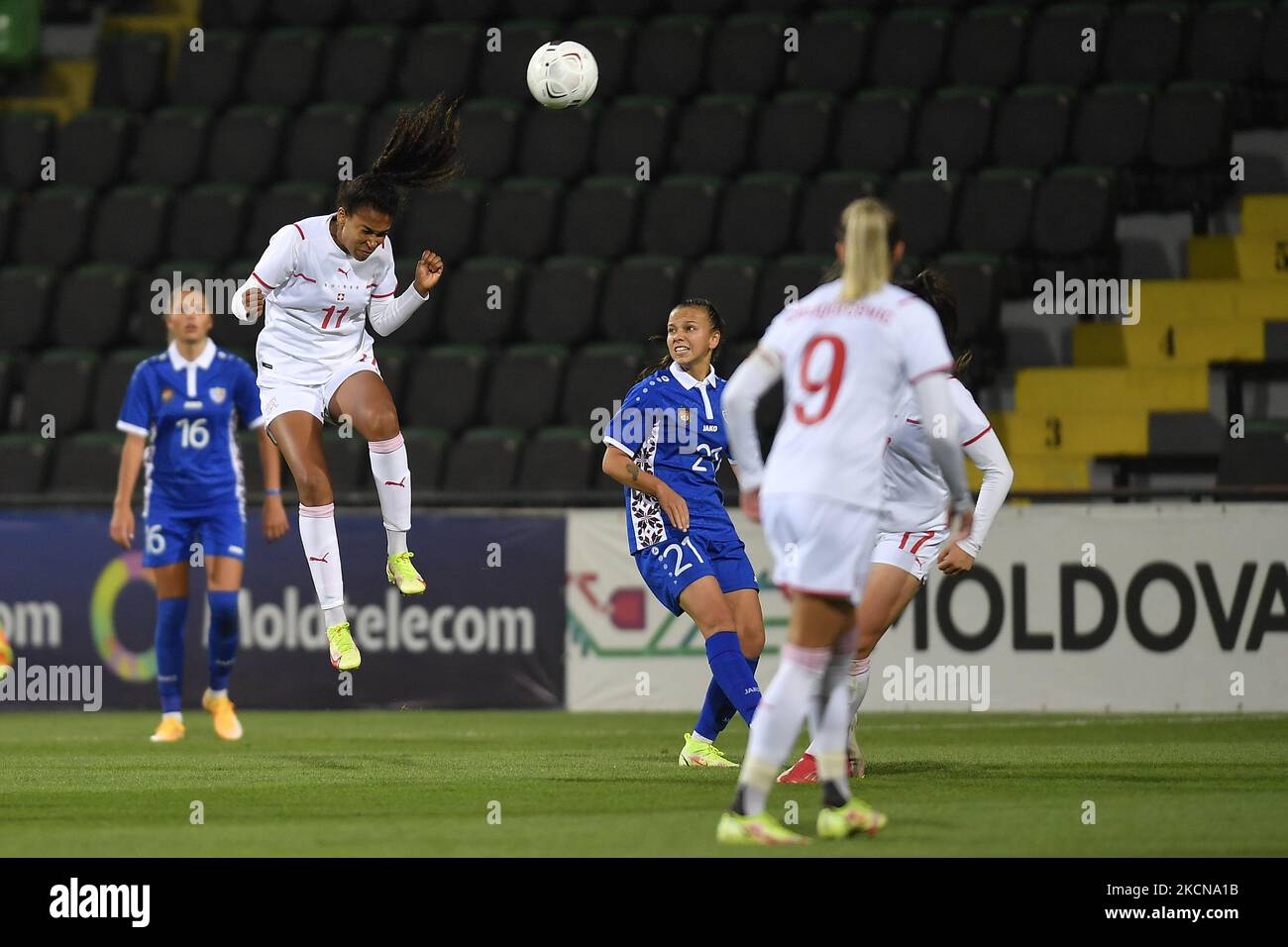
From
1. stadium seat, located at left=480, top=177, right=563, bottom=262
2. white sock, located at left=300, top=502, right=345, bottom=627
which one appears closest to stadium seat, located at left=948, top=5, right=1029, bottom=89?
stadium seat, located at left=480, top=177, right=563, bottom=262

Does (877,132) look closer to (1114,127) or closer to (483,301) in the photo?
(1114,127)

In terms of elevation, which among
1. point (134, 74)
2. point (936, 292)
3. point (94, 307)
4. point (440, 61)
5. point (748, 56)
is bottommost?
point (936, 292)

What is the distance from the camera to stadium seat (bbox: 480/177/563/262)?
18484mm

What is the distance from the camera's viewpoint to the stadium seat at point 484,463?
16.5 m

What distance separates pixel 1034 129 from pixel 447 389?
18.2ft

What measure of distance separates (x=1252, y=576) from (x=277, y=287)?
719 centimetres

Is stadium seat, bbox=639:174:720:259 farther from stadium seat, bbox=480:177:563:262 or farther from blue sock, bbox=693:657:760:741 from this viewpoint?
blue sock, bbox=693:657:760:741

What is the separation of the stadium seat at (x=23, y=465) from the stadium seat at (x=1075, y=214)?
27.9ft

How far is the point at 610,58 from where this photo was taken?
19734 millimetres

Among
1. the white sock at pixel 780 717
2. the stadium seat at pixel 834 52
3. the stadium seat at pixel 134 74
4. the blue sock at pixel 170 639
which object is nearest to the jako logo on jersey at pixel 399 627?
the blue sock at pixel 170 639

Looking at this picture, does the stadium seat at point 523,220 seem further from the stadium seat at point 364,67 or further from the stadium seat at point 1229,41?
the stadium seat at point 1229,41

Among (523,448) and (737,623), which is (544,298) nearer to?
(523,448)

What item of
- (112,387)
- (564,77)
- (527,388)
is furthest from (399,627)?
(564,77)

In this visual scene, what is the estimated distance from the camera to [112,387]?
58.5 feet
